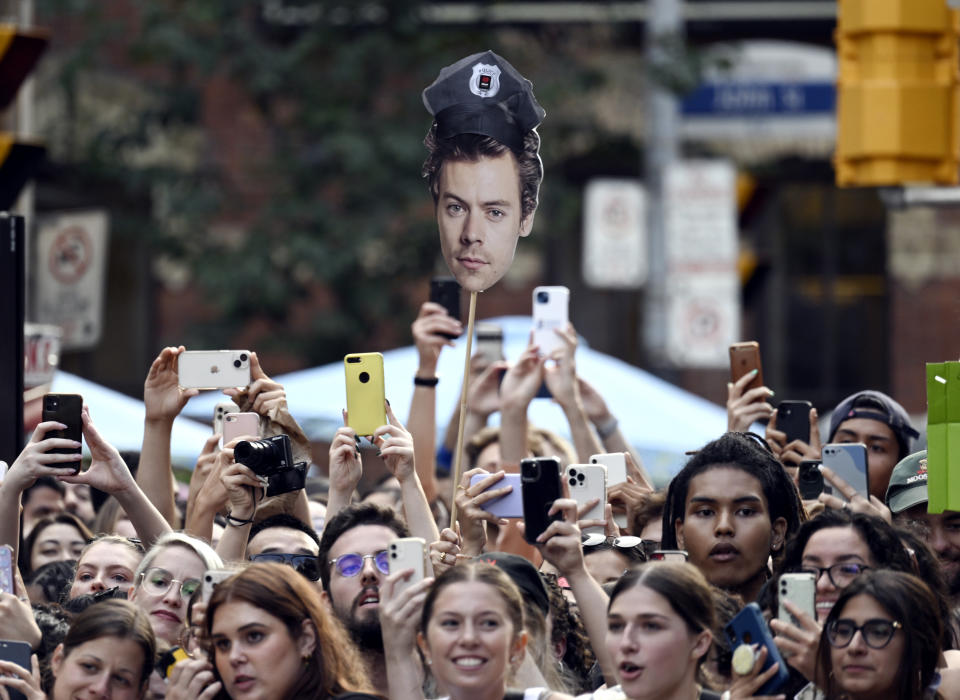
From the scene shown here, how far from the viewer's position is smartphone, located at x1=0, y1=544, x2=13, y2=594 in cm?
577

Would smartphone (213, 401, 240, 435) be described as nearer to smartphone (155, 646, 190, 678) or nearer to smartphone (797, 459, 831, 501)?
smartphone (155, 646, 190, 678)

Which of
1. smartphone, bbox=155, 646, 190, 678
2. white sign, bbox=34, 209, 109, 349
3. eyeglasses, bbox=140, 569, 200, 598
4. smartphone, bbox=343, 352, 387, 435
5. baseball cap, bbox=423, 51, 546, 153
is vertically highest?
baseball cap, bbox=423, 51, 546, 153

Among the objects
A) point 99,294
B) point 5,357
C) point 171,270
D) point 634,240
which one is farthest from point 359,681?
point 171,270

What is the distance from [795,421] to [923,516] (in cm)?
67

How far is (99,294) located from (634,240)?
14.3ft

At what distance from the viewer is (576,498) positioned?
6.01m

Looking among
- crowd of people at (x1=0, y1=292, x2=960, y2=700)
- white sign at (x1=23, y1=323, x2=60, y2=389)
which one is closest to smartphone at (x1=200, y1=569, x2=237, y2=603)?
crowd of people at (x1=0, y1=292, x2=960, y2=700)

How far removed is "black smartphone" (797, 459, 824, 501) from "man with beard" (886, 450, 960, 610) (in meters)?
0.29

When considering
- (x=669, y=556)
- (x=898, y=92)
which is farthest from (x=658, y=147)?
(x=669, y=556)

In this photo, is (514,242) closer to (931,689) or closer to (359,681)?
(359,681)

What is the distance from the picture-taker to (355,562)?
606cm

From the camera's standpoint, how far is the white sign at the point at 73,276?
41.5ft

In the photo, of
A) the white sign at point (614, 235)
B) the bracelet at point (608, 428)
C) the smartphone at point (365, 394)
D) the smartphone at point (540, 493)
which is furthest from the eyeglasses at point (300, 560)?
the white sign at point (614, 235)

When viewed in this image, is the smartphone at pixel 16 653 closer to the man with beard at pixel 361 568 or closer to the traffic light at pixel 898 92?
the man with beard at pixel 361 568
